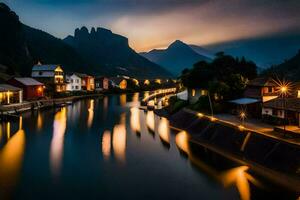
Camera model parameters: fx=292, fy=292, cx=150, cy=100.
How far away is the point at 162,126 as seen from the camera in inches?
1935

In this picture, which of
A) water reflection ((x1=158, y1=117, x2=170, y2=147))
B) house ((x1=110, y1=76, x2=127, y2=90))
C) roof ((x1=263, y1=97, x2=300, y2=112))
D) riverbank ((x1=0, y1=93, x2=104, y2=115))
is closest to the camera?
roof ((x1=263, y1=97, x2=300, y2=112))

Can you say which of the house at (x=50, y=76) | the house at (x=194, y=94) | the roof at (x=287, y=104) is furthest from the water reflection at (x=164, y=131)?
the house at (x=50, y=76)

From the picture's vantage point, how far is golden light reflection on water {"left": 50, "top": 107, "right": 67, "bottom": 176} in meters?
29.9

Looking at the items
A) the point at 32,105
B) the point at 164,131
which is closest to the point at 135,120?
the point at 164,131

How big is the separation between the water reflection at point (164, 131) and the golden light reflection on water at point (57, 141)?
13.5m

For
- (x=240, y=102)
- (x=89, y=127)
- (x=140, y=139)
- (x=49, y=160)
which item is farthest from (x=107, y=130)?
(x=240, y=102)

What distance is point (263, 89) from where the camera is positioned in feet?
137

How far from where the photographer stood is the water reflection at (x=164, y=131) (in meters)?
39.6

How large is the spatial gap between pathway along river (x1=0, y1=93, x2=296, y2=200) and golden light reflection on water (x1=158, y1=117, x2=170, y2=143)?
0.47ft

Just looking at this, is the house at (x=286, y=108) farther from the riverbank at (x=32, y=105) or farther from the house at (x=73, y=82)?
the house at (x=73, y=82)

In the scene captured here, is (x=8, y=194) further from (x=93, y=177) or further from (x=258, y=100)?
(x=258, y=100)

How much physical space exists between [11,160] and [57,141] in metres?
9.60

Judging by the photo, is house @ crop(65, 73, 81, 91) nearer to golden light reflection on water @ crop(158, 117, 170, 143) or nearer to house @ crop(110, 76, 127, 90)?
house @ crop(110, 76, 127, 90)

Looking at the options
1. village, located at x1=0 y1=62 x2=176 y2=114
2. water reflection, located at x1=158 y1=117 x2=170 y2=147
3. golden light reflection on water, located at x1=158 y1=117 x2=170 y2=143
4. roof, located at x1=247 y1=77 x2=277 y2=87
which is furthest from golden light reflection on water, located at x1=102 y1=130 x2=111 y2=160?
village, located at x1=0 y1=62 x2=176 y2=114
